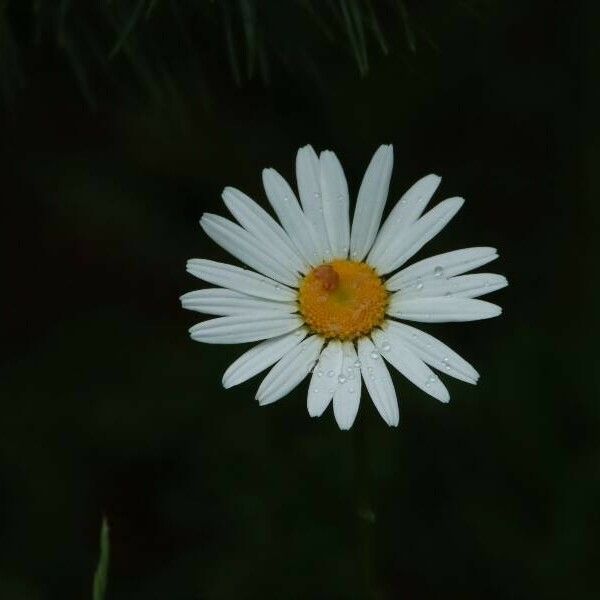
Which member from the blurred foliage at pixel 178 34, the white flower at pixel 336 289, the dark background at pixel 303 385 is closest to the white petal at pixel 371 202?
the white flower at pixel 336 289

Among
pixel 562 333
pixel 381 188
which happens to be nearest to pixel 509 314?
pixel 562 333

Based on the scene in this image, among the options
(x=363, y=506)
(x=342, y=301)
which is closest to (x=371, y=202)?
(x=342, y=301)

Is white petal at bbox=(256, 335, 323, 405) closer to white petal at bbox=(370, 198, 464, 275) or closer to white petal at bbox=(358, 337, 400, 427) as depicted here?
white petal at bbox=(358, 337, 400, 427)

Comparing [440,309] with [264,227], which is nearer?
[440,309]

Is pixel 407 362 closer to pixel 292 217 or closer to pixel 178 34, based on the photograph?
pixel 292 217

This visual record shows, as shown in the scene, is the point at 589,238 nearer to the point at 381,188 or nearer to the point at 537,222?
the point at 537,222
